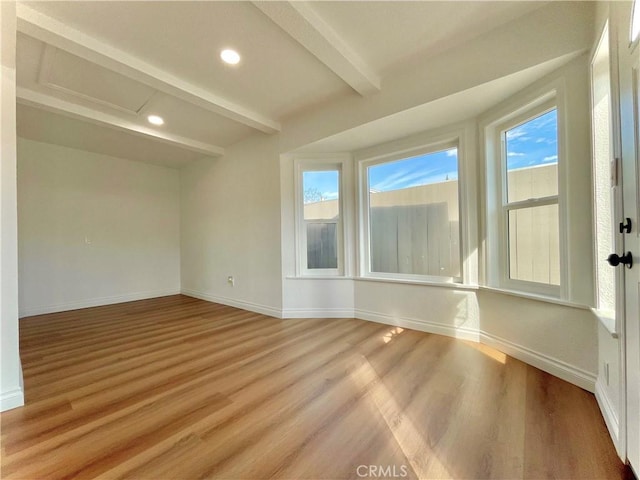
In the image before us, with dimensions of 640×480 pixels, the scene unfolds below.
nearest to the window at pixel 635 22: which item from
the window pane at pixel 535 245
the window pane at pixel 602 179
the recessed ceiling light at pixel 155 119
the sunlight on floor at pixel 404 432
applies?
the window pane at pixel 602 179

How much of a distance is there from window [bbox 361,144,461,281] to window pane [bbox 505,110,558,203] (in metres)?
0.54

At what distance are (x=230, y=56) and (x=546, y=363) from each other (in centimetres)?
361

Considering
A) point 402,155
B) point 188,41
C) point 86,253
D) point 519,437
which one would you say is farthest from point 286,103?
point 86,253

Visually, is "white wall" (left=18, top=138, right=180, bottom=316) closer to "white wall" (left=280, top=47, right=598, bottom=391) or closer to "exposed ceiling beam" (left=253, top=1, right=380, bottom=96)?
"white wall" (left=280, top=47, right=598, bottom=391)

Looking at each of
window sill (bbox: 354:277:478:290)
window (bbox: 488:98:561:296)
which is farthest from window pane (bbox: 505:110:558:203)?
window sill (bbox: 354:277:478:290)

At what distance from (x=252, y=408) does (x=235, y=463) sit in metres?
0.42

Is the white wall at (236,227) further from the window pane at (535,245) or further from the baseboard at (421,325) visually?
the window pane at (535,245)

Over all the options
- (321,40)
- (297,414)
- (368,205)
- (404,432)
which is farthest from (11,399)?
(368,205)

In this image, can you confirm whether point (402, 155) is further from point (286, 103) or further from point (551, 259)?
point (551, 259)

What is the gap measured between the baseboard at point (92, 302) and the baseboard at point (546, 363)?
223 inches

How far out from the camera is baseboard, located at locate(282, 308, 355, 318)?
369 centimetres

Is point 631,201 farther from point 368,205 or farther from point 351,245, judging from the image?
point 351,245

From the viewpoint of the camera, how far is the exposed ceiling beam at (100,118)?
2723 millimetres

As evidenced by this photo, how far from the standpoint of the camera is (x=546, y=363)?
2.10 meters
